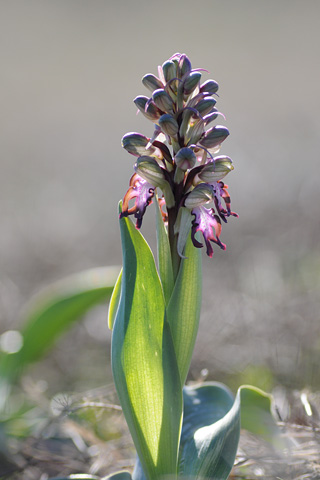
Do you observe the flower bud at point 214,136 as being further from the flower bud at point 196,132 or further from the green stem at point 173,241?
the green stem at point 173,241

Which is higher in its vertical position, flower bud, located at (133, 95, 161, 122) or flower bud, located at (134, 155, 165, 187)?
flower bud, located at (133, 95, 161, 122)

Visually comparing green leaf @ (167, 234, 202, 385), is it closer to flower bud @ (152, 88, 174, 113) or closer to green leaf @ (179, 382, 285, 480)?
green leaf @ (179, 382, 285, 480)

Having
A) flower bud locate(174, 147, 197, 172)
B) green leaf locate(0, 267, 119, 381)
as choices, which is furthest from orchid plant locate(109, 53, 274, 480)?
green leaf locate(0, 267, 119, 381)

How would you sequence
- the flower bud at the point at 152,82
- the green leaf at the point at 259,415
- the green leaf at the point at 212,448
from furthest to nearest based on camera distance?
the green leaf at the point at 259,415
the flower bud at the point at 152,82
the green leaf at the point at 212,448

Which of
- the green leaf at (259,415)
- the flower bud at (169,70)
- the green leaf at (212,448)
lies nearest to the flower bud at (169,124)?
the flower bud at (169,70)

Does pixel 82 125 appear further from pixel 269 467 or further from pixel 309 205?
pixel 269 467

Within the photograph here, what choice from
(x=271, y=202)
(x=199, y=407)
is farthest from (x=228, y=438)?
(x=271, y=202)

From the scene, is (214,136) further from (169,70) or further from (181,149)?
(169,70)

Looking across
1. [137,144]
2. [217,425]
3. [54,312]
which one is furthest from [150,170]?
[54,312]
